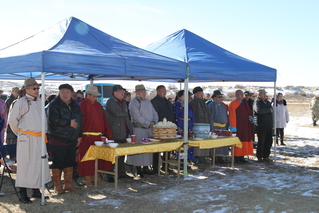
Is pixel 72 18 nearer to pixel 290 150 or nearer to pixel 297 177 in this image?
pixel 297 177

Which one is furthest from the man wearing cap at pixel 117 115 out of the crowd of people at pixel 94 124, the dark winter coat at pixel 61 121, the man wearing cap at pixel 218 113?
the man wearing cap at pixel 218 113

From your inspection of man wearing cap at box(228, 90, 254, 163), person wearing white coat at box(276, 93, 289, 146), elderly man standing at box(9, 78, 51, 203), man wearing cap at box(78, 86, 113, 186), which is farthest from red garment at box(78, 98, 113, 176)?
person wearing white coat at box(276, 93, 289, 146)

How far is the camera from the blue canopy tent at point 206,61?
664 centimetres

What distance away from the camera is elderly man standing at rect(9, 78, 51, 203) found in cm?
492

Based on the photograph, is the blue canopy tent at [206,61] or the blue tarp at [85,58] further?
the blue canopy tent at [206,61]

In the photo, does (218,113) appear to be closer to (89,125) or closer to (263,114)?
(263,114)

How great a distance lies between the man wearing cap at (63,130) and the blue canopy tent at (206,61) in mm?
2062

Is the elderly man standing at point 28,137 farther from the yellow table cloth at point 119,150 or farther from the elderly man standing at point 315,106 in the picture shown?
the elderly man standing at point 315,106

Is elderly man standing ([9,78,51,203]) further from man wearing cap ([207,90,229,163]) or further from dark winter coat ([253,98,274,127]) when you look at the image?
dark winter coat ([253,98,274,127])

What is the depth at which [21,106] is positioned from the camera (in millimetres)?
4906

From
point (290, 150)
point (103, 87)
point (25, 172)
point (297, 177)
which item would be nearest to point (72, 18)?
point (25, 172)

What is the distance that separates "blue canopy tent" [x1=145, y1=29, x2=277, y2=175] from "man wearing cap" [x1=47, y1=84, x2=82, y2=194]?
2062 mm

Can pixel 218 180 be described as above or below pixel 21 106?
below

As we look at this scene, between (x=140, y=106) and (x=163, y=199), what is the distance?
1966mm
